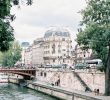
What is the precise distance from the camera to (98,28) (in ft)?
144

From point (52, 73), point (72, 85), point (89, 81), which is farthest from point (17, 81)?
point (89, 81)

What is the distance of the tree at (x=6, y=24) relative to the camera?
2406 cm

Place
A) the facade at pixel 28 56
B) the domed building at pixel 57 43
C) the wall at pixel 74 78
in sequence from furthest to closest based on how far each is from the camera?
1. the facade at pixel 28 56
2. the domed building at pixel 57 43
3. the wall at pixel 74 78

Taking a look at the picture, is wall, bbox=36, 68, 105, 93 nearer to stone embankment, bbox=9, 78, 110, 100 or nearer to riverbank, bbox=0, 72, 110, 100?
riverbank, bbox=0, 72, 110, 100

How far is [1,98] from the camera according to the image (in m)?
58.5

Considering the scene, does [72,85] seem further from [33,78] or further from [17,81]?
[17,81]

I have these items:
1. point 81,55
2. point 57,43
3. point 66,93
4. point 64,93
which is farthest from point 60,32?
point 66,93

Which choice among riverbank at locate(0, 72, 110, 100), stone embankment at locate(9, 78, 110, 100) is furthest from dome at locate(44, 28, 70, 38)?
stone embankment at locate(9, 78, 110, 100)

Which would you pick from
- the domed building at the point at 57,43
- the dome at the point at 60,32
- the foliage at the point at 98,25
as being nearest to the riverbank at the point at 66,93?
the foliage at the point at 98,25

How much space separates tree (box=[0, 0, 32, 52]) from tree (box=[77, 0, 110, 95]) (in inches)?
716

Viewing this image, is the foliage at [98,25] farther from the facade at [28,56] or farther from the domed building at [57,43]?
the facade at [28,56]

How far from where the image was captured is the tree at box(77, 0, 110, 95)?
→ 42.8 metres

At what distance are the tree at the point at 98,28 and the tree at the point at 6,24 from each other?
716 inches

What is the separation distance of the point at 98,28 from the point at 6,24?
19769 mm
